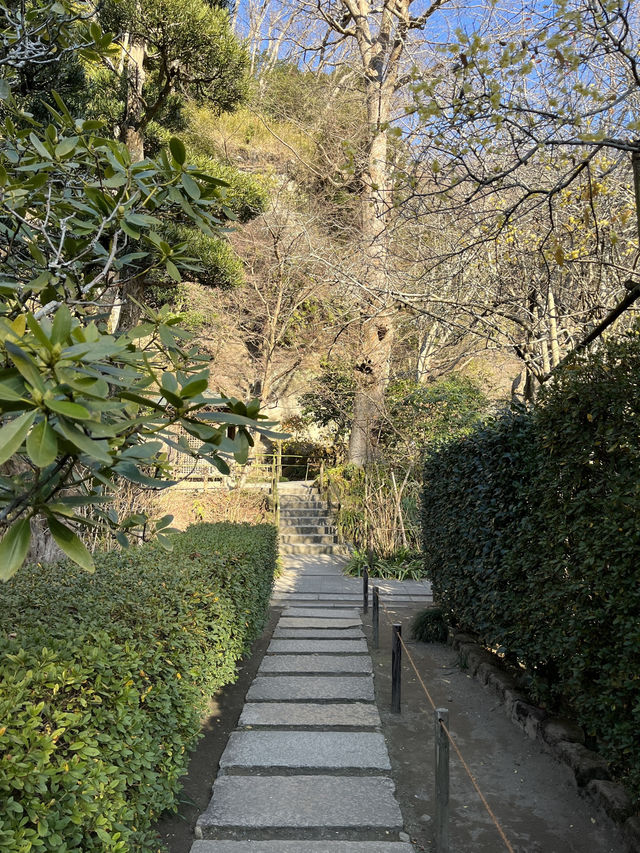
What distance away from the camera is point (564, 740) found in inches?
155

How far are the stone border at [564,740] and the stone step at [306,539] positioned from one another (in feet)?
25.3

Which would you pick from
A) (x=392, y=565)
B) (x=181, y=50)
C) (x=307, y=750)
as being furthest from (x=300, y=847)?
(x=392, y=565)

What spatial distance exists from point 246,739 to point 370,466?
8.95 metres

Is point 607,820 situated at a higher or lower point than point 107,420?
lower

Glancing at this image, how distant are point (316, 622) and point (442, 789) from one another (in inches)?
193

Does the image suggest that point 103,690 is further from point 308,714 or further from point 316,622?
point 316,622

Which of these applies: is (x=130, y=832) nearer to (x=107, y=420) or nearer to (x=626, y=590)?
(x=107, y=420)

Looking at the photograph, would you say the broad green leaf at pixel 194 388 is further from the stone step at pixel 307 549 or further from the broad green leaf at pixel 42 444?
the stone step at pixel 307 549

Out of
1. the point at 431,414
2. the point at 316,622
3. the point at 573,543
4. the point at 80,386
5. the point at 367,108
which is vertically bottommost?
the point at 316,622

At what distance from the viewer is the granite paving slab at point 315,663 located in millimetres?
5906

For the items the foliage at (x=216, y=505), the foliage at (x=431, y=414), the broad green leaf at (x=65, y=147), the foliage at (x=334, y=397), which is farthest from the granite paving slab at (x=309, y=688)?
the foliage at (x=334, y=397)

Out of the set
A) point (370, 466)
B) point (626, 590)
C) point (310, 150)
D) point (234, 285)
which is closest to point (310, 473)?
point (370, 466)

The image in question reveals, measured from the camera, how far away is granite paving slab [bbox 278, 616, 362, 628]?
764cm

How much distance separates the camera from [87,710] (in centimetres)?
227
